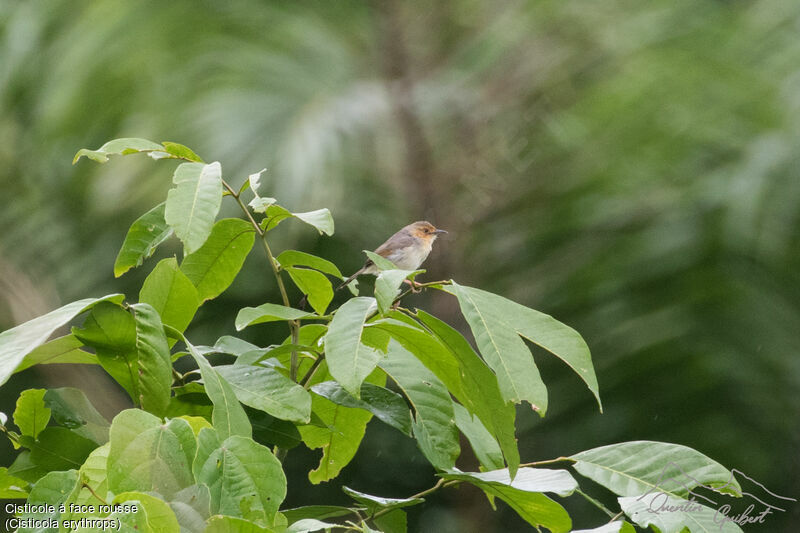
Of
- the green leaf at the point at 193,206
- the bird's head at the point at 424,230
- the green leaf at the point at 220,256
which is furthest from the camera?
the bird's head at the point at 424,230

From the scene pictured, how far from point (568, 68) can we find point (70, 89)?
2.03m

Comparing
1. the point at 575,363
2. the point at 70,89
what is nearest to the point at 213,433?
the point at 575,363

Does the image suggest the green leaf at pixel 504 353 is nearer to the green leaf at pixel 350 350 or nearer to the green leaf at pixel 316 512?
the green leaf at pixel 350 350

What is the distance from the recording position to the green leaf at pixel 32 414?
986 mm

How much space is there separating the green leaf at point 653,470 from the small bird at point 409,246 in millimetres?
1894

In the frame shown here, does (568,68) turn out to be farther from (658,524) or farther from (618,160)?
(658,524)

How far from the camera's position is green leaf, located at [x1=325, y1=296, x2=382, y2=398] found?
81 centimetres

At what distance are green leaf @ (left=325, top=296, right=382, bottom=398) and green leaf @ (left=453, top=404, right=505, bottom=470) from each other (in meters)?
0.25

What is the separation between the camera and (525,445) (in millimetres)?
3182

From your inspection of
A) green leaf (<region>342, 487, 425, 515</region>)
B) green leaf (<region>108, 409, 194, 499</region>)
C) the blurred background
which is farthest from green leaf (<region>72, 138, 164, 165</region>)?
the blurred background

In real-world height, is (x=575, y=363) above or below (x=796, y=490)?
above

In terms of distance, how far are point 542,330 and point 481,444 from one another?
9.7 inches

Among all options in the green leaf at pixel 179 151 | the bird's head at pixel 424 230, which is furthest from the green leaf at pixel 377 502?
the bird's head at pixel 424 230

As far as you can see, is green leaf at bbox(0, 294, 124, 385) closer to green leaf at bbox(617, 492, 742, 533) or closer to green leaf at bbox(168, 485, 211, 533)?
green leaf at bbox(168, 485, 211, 533)
